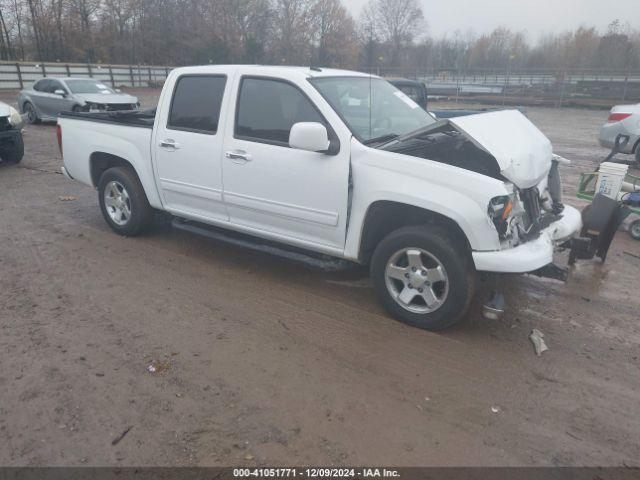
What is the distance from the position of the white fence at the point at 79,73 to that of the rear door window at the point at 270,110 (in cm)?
2974

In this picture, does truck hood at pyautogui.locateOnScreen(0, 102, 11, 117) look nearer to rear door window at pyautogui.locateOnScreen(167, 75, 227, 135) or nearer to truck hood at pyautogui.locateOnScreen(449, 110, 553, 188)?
rear door window at pyautogui.locateOnScreen(167, 75, 227, 135)

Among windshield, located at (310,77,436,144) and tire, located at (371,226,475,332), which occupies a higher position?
windshield, located at (310,77,436,144)

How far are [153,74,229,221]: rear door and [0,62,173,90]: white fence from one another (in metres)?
28.8

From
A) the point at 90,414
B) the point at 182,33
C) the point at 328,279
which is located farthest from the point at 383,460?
the point at 182,33

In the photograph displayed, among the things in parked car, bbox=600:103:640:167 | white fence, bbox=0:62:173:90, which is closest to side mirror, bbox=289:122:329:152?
parked car, bbox=600:103:640:167

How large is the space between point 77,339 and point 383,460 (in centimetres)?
240

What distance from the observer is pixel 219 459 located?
8.55 ft

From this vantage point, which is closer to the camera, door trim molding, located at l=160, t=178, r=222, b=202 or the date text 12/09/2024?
the date text 12/09/2024

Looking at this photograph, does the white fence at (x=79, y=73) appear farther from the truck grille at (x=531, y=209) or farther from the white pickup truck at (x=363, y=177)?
the truck grille at (x=531, y=209)

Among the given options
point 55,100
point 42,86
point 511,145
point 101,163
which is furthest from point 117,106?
point 511,145

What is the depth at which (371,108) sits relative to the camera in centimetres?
452

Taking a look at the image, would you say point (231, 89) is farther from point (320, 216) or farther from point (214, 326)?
point (214, 326)

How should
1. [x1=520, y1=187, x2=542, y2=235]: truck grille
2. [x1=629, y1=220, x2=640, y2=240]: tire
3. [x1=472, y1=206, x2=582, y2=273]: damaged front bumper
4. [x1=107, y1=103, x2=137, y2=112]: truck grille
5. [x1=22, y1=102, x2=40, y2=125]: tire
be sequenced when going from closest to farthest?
1. [x1=472, y1=206, x2=582, y2=273]: damaged front bumper
2. [x1=520, y1=187, x2=542, y2=235]: truck grille
3. [x1=629, y1=220, x2=640, y2=240]: tire
4. [x1=107, y1=103, x2=137, y2=112]: truck grille
5. [x1=22, y1=102, x2=40, y2=125]: tire

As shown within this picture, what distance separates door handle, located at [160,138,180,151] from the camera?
196 inches
